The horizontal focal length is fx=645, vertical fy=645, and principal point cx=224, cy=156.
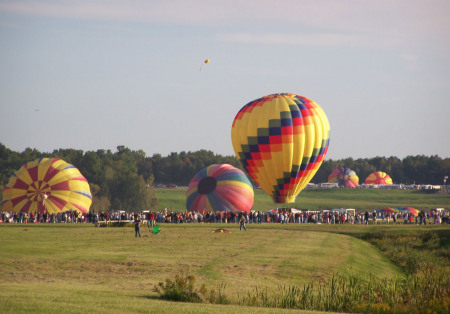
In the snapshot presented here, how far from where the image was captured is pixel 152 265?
1179 inches

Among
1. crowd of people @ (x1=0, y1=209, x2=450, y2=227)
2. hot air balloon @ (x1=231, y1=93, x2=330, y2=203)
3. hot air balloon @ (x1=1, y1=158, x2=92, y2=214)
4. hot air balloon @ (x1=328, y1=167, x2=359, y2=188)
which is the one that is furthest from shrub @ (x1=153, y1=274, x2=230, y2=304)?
hot air balloon @ (x1=328, y1=167, x2=359, y2=188)

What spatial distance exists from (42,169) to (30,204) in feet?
14.9

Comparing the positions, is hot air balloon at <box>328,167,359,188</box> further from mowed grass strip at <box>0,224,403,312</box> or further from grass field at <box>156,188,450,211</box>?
mowed grass strip at <box>0,224,403,312</box>

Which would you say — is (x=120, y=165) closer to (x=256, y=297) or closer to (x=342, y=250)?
(x=342, y=250)

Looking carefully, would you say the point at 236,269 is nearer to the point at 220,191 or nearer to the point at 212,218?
the point at 212,218

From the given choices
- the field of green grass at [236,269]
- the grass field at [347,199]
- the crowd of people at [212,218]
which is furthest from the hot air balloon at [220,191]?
the grass field at [347,199]

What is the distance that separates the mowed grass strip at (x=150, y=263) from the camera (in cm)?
2192

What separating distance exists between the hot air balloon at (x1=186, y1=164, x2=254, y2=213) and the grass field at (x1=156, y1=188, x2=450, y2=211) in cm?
3851

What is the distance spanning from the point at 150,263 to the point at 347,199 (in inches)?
4612

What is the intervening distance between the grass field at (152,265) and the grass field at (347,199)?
75077 millimetres

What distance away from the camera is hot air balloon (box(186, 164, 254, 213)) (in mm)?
79125

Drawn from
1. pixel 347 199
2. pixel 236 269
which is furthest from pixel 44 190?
pixel 347 199

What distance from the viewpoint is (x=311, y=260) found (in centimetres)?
3434

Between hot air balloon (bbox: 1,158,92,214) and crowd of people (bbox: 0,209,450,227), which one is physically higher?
hot air balloon (bbox: 1,158,92,214)
